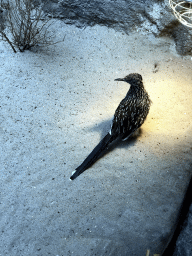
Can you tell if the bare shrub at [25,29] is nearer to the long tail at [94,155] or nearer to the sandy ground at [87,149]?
the sandy ground at [87,149]

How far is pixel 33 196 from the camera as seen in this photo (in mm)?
2508

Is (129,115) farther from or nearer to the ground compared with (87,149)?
farther from the ground

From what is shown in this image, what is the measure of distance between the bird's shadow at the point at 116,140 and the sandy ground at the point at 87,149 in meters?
0.02

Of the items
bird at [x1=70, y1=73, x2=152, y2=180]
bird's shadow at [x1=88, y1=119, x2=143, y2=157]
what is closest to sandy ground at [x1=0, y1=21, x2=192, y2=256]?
bird's shadow at [x1=88, y1=119, x2=143, y2=157]

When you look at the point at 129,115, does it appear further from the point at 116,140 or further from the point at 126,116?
the point at 116,140

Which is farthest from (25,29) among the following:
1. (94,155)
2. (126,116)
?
(94,155)

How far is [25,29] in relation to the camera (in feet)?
13.2

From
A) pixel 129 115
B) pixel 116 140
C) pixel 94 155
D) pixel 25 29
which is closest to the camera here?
pixel 94 155

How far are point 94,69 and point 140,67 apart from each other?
0.72 meters

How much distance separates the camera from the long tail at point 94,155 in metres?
2.68

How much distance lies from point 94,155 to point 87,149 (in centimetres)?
16

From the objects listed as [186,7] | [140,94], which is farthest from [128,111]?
[186,7]

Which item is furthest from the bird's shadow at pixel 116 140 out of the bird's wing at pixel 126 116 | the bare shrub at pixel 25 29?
the bare shrub at pixel 25 29

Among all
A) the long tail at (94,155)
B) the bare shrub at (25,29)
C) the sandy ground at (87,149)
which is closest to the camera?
the sandy ground at (87,149)
